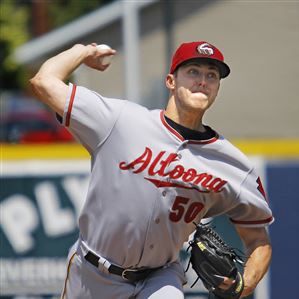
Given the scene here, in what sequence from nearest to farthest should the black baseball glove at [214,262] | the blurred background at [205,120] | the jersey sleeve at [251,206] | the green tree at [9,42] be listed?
the black baseball glove at [214,262], the jersey sleeve at [251,206], the blurred background at [205,120], the green tree at [9,42]

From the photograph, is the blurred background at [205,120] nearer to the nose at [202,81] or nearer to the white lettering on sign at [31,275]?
the white lettering on sign at [31,275]

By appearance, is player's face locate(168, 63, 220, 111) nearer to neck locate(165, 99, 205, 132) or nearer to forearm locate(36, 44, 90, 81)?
neck locate(165, 99, 205, 132)

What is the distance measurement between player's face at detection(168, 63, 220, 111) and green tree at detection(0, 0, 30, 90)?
16800 mm

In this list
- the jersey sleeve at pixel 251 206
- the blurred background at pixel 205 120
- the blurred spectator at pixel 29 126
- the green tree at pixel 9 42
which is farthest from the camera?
the green tree at pixel 9 42

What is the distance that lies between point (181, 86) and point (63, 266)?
2.66m

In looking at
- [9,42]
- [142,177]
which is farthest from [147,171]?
[9,42]

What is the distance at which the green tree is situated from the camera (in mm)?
20844

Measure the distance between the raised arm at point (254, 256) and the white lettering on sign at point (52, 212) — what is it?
2260mm

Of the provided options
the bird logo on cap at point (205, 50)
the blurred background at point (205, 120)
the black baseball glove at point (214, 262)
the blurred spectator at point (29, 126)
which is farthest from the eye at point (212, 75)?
the blurred spectator at point (29, 126)

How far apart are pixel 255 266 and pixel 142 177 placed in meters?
0.67

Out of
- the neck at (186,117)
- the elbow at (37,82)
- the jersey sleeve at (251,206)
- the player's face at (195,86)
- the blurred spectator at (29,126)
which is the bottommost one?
the blurred spectator at (29,126)

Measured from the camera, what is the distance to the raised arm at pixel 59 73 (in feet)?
12.3

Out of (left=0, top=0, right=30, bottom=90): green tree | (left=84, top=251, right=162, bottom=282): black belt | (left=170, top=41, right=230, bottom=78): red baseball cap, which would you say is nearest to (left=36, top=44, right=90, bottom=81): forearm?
(left=170, top=41, right=230, bottom=78): red baseball cap

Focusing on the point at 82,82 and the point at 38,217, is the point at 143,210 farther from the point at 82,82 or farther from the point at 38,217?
the point at 82,82
